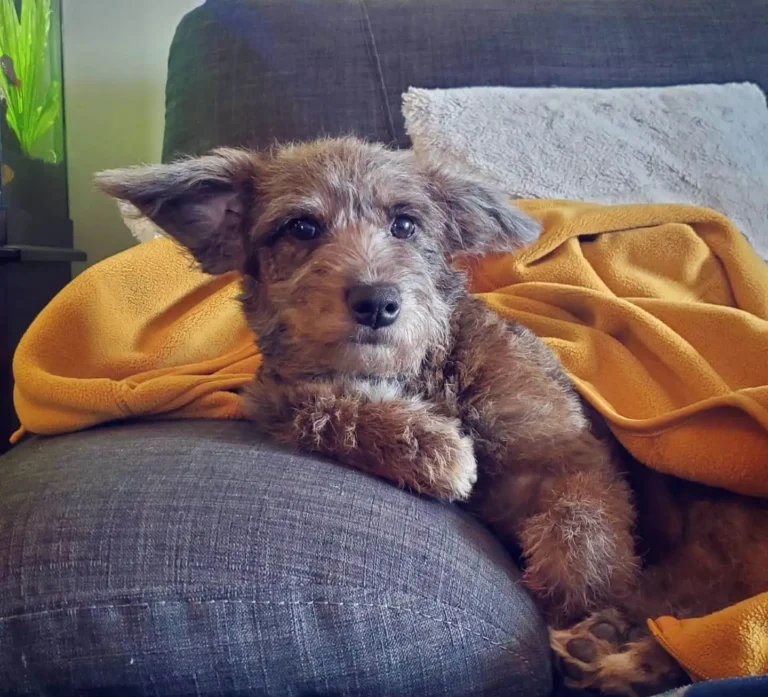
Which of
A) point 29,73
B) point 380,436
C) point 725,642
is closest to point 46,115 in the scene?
point 29,73

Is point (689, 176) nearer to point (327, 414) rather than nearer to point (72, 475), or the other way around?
point (327, 414)

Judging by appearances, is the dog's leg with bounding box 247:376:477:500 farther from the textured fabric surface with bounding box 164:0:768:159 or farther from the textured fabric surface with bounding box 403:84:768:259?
the textured fabric surface with bounding box 164:0:768:159

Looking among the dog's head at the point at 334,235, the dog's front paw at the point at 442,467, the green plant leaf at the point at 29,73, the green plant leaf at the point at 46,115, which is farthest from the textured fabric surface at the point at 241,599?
the green plant leaf at the point at 46,115

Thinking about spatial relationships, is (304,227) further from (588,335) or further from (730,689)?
(730,689)

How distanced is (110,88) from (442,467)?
2511mm

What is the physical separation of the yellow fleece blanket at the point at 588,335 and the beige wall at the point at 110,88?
1.34 metres

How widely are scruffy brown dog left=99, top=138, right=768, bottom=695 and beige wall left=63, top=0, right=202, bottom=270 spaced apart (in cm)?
160

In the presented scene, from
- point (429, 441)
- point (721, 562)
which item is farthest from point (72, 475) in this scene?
point (721, 562)

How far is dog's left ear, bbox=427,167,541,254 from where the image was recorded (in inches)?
63.6

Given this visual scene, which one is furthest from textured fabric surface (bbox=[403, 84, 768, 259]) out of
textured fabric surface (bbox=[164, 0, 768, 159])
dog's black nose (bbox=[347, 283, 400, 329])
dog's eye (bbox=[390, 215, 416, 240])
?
dog's black nose (bbox=[347, 283, 400, 329])

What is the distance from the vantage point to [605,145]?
7.15 ft

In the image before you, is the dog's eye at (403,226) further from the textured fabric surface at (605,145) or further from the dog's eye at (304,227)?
the textured fabric surface at (605,145)

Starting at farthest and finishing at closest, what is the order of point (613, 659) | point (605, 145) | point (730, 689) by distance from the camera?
point (605, 145)
point (613, 659)
point (730, 689)

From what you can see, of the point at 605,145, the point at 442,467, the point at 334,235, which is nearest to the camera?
the point at 442,467
